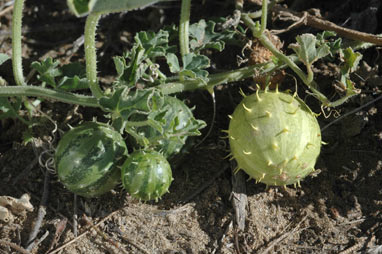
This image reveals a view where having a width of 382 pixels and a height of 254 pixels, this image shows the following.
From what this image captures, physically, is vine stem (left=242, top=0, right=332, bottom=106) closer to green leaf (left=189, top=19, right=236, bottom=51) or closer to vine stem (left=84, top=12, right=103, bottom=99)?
green leaf (left=189, top=19, right=236, bottom=51)

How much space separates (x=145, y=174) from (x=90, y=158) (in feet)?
1.21

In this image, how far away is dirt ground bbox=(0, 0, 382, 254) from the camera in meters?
3.21

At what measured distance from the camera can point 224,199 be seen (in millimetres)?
3449

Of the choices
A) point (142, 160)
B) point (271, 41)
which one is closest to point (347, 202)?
point (271, 41)

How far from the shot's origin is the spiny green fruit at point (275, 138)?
2885 millimetres

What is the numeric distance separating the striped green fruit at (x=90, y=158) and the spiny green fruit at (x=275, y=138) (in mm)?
753

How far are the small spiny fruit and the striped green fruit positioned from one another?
0.11 meters

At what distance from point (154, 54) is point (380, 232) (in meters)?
1.91

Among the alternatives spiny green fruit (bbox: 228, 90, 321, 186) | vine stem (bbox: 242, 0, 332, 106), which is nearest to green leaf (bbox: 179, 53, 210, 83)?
spiny green fruit (bbox: 228, 90, 321, 186)

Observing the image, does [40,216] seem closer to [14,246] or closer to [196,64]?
[14,246]

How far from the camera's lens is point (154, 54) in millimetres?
3221

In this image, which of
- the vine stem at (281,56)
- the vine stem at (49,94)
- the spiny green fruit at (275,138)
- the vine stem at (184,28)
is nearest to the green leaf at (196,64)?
the vine stem at (184,28)

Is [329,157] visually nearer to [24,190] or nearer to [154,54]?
[154,54]

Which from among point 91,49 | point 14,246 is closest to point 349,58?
point 91,49
